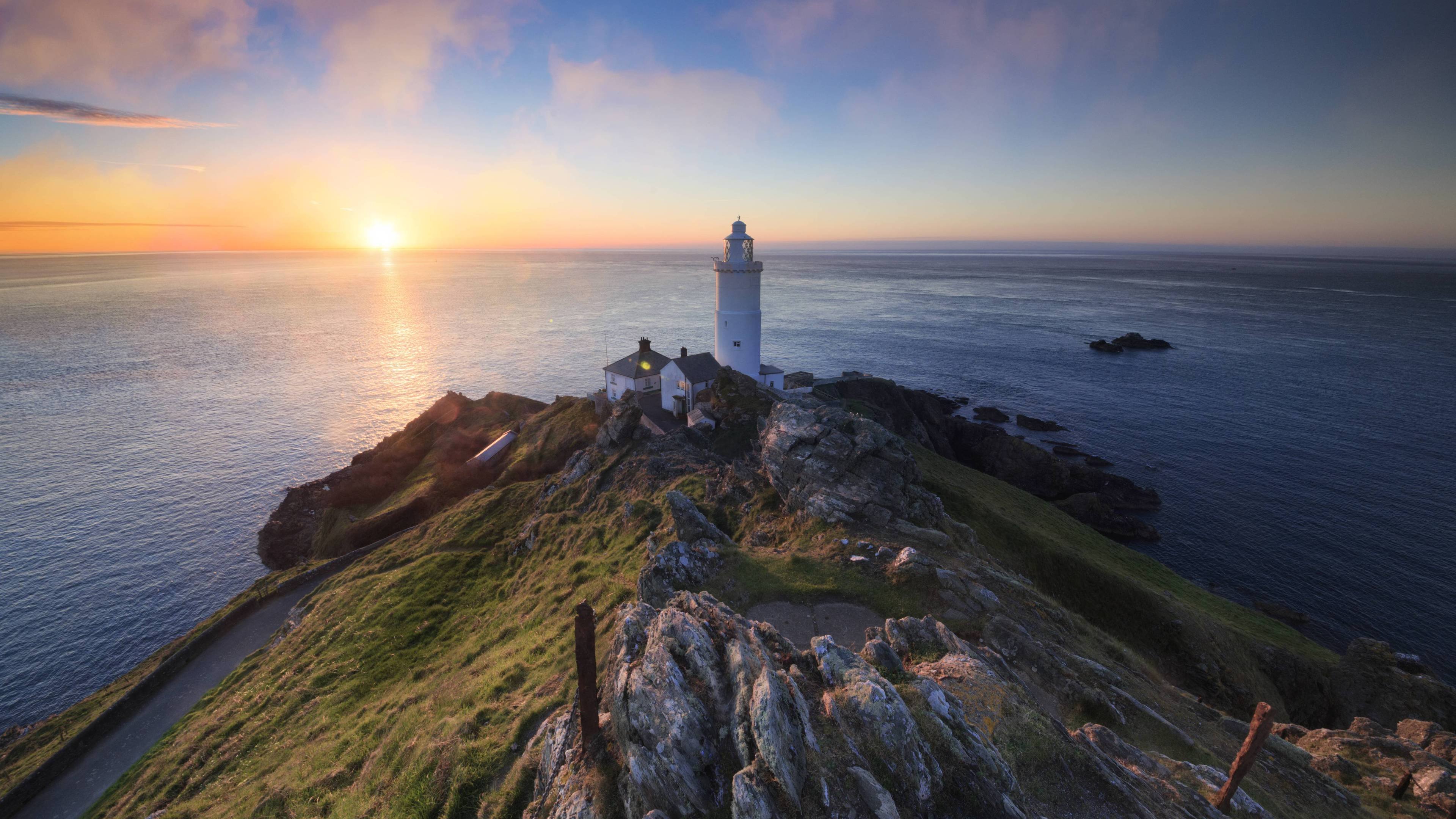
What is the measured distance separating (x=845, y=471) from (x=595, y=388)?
67621 millimetres

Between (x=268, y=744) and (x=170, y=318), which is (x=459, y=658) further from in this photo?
(x=170, y=318)

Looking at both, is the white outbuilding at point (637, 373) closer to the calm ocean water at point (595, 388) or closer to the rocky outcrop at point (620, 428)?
the rocky outcrop at point (620, 428)

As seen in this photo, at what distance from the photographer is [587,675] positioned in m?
10.4

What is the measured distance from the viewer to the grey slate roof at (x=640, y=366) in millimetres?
53656

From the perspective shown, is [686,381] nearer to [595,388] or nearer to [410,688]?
[410,688]

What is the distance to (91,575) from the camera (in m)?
43.3

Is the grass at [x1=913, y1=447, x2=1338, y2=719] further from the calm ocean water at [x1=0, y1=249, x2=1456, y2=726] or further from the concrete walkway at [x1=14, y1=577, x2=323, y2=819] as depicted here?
the concrete walkway at [x1=14, y1=577, x2=323, y2=819]

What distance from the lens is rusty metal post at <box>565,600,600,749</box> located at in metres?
10.0

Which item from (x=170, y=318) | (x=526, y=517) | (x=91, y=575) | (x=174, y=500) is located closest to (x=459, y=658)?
(x=526, y=517)

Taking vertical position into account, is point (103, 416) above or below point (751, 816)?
below

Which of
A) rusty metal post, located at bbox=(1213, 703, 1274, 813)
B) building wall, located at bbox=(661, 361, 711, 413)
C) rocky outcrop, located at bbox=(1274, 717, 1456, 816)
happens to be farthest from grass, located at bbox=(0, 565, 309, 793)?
rocky outcrop, located at bbox=(1274, 717, 1456, 816)

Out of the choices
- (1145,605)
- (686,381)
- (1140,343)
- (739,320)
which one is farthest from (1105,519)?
(1140,343)

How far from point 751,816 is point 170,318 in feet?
722

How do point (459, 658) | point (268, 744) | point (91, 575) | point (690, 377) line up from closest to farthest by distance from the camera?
point (268, 744)
point (459, 658)
point (91, 575)
point (690, 377)
